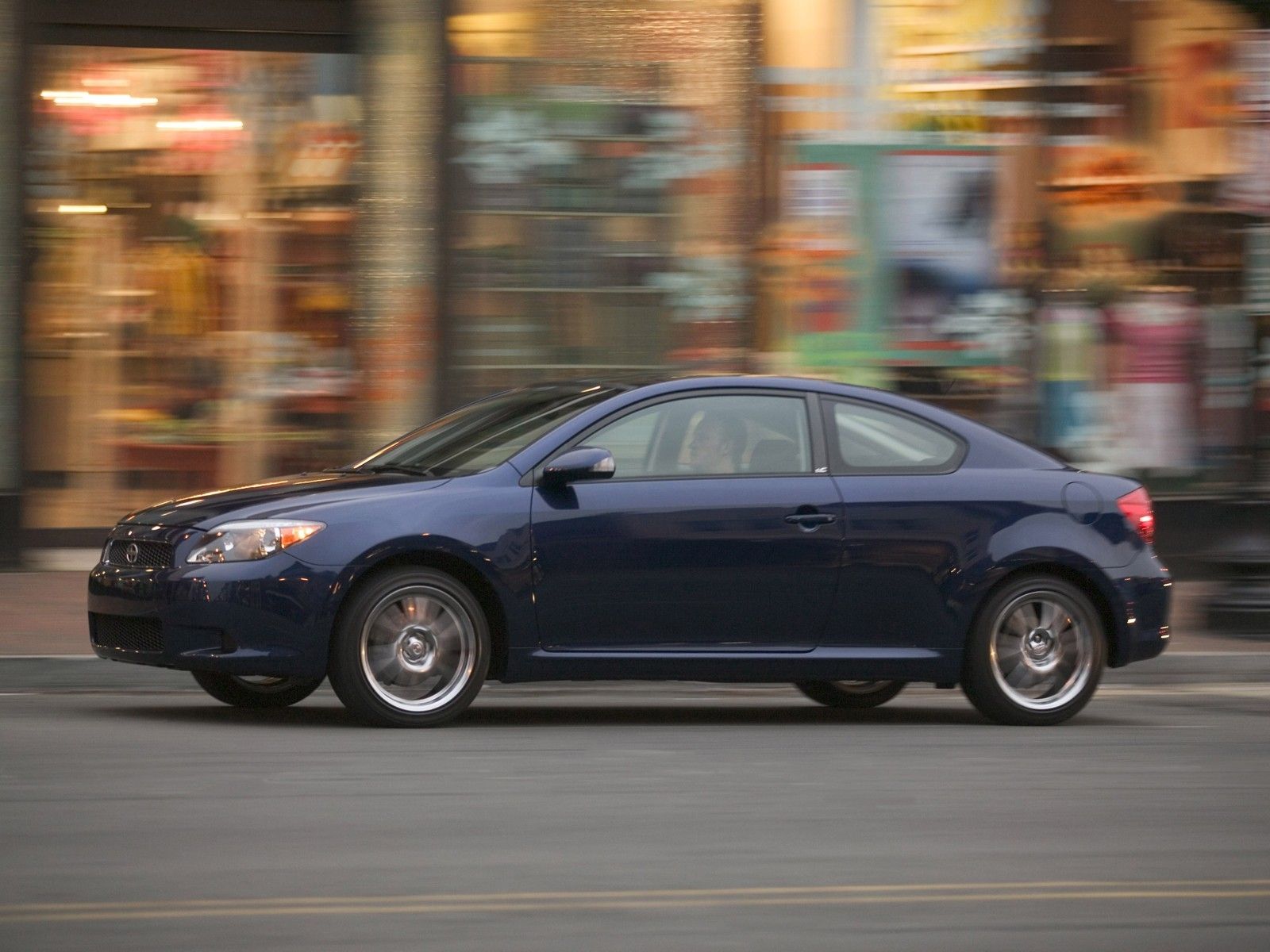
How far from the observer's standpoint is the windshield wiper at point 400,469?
8836 mm

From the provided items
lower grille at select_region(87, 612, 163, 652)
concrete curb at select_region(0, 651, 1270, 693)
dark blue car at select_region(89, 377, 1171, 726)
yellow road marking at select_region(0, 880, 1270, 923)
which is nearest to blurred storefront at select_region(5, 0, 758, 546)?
concrete curb at select_region(0, 651, 1270, 693)

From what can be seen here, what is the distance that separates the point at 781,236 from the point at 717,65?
1.31 metres

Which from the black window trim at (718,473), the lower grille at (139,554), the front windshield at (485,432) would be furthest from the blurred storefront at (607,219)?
the black window trim at (718,473)

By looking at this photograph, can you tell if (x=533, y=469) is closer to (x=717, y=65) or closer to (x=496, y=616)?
(x=496, y=616)

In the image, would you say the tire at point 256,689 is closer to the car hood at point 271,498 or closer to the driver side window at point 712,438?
the car hood at point 271,498

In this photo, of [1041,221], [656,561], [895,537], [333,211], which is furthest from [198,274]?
[895,537]

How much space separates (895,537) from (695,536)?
875mm

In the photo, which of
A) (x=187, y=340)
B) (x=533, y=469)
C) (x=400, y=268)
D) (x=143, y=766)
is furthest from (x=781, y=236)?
(x=143, y=766)

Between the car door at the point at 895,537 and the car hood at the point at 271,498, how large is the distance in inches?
68.4

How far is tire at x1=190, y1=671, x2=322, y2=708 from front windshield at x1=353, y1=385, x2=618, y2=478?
0.97 meters

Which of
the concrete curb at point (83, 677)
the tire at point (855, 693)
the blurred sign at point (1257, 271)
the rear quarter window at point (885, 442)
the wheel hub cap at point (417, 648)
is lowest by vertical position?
the tire at point (855, 693)

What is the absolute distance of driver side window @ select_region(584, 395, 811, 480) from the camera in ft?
29.2

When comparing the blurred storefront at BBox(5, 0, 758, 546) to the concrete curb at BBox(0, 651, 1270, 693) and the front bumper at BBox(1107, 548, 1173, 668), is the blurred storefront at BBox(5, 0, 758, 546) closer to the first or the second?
the concrete curb at BBox(0, 651, 1270, 693)

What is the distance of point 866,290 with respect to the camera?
15820mm
